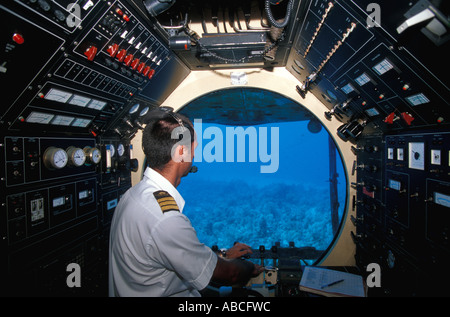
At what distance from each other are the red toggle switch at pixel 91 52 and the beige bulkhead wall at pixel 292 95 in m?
1.56

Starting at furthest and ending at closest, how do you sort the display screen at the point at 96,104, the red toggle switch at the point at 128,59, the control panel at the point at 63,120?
the display screen at the point at 96,104
the red toggle switch at the point at 128,59
the control panel at the point at 63,120

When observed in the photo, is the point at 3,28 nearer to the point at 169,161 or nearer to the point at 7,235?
the point at 169,161

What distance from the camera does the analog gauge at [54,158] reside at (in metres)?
1.78

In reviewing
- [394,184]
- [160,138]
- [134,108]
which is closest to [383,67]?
[394,184]

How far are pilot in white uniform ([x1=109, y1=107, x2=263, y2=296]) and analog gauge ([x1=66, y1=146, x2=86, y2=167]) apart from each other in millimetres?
1090

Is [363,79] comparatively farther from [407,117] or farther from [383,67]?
[407,117]

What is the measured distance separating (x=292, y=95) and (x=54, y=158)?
8.54 ft

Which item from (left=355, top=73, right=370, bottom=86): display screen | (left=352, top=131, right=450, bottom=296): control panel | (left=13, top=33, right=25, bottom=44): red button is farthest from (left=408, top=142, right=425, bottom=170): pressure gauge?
(left=13, top=33, right=25, bottom=44): red button

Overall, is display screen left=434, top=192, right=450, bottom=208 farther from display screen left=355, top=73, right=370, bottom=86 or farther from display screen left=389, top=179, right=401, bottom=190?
display screen left=355, top=73, right=370, bottom=86

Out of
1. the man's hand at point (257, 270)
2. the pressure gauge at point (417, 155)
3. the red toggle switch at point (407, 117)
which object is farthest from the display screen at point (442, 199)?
the man's hand at point (257, 270)

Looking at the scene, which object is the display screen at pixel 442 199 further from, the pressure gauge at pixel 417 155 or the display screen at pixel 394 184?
the display screen at pixel 394 184

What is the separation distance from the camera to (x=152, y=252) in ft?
3.51

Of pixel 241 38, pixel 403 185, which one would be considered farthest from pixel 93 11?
pixel 403 185

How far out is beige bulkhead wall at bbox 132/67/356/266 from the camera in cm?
287
